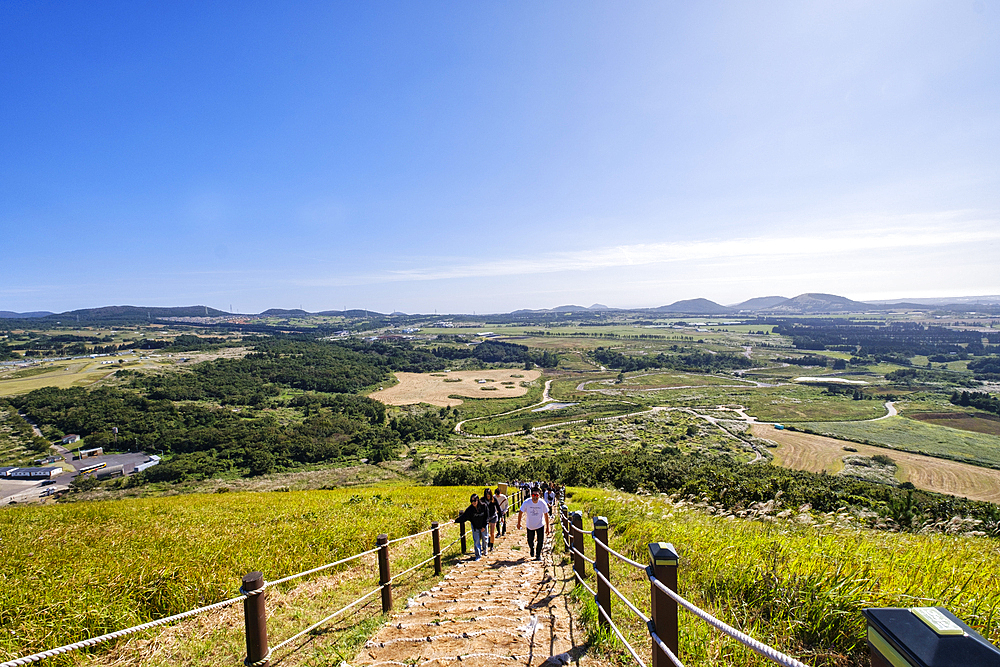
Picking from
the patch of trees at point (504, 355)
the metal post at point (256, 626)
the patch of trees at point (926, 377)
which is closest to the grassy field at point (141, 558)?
the metal post at point (256, 626)

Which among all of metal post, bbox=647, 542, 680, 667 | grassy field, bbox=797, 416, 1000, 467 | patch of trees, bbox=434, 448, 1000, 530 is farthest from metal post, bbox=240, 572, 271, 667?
grassy field, bbox=797, 416, 1000, 467

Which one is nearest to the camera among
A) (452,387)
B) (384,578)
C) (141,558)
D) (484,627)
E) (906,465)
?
(484,627)

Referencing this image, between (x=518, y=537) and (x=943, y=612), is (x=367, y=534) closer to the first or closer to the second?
(x=518, y=537)

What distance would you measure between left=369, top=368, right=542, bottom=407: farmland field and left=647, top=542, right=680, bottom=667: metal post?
97284mm

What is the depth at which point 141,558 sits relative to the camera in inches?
278

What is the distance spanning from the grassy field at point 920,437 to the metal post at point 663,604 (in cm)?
6999

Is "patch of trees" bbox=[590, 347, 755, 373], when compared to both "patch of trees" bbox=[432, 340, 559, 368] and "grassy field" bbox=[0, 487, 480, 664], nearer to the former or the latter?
"patch of trees" bbox=[432, 340, 559, 368]

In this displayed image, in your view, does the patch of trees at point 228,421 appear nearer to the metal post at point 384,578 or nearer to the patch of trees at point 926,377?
the metal post at point 384,578

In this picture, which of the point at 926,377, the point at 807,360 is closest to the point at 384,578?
the point at 926,377

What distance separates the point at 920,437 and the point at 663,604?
82.6 metres

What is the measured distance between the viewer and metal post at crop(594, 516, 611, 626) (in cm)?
493

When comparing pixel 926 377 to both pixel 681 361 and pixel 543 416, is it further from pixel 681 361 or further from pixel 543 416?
pixel 543 416

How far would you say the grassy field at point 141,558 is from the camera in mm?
5133

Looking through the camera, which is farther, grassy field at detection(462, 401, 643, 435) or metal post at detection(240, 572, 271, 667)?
grassy field at detection(462, 401, 643, 435)
